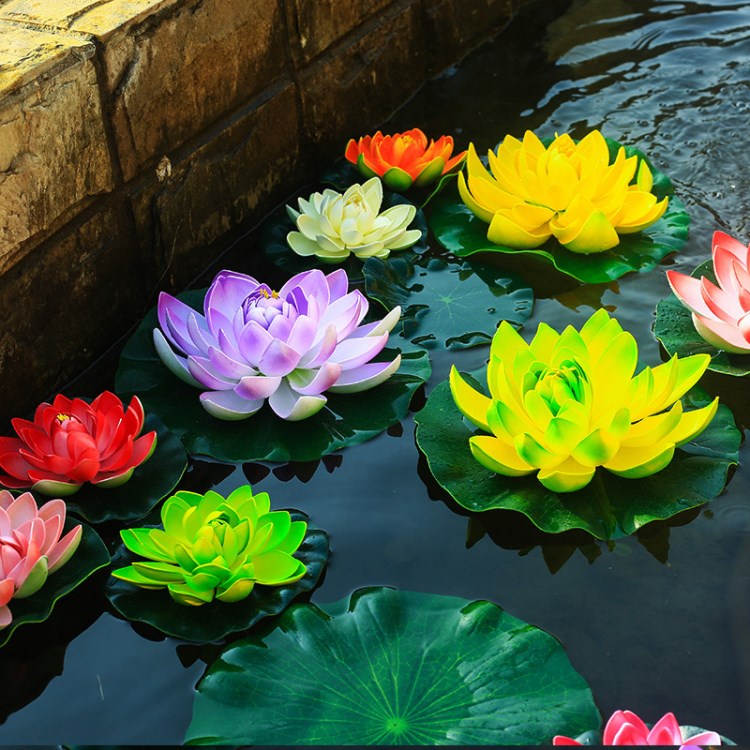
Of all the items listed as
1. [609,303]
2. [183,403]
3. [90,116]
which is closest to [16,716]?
[183,403]

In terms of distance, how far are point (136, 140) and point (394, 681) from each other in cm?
127

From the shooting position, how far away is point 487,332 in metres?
2.16

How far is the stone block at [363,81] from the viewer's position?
271 cm

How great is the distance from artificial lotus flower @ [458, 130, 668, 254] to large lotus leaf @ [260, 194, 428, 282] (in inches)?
6.2

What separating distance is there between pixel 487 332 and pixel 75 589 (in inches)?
39.0

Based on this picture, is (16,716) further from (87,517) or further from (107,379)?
(107,379)

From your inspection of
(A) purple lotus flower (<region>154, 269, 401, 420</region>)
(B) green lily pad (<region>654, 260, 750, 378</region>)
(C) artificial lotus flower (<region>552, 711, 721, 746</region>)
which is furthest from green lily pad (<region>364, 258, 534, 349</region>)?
(C) artificial lotus flower (<region>552, 711, 721, 746</region>)

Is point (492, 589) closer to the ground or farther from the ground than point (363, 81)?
closer to the ground

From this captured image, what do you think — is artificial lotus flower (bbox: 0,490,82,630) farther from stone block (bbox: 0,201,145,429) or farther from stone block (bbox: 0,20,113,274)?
stone block (bbox: 0,20,113,274)

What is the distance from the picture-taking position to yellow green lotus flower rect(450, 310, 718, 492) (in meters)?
1.69

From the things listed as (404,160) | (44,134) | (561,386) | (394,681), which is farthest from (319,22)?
(394,681)

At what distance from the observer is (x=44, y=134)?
188cm

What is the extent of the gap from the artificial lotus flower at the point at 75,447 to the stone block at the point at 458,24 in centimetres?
184

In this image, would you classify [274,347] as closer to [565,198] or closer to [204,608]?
[204,608]
